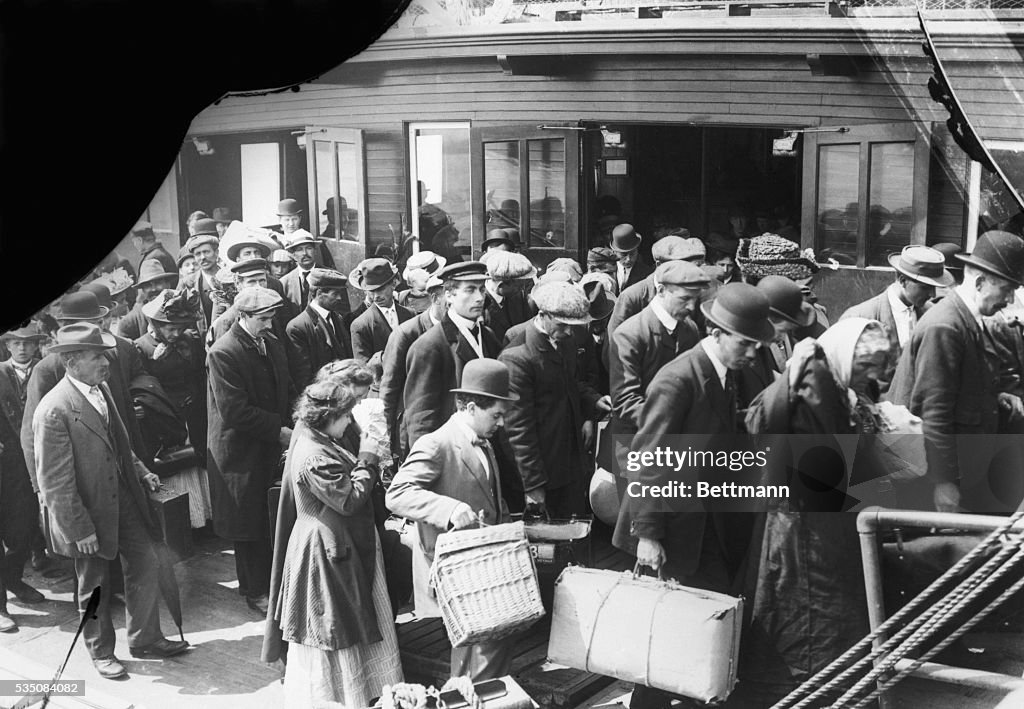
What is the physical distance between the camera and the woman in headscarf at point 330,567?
3.63 metres

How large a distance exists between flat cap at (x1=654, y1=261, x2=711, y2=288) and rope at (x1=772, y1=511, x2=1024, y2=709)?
1.16 meters

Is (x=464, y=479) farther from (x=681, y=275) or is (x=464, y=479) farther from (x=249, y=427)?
(x=681, y=275)

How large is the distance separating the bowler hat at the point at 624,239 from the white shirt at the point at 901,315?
81cm

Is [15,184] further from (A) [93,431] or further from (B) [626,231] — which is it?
(B) [626,231]

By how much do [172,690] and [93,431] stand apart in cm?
96

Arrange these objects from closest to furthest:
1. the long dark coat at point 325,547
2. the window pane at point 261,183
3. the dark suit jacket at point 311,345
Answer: the long dark coat at point 325,547, the dark suit jacket at point 311,345, the window pane at point 261,183

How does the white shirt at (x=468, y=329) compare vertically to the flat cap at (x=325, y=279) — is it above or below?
below

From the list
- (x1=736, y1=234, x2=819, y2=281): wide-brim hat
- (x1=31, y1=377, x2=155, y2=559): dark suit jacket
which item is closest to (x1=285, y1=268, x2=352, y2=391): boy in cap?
(x1=31, y1=377, x2=155, y2=559): dark suit jacket

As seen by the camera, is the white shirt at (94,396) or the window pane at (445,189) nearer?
the window pane at (445,189)

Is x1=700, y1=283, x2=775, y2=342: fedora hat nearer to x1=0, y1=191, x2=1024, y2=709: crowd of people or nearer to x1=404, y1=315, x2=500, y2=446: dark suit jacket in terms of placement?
x1=0, y1=191, x2=1024, y2=709: crowd of people

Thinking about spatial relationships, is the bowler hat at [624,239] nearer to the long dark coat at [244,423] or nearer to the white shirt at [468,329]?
the white shirt at [468,329]

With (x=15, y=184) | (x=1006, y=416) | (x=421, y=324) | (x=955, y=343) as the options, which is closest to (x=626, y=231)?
(x=421, y=324)

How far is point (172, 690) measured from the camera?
3.92m

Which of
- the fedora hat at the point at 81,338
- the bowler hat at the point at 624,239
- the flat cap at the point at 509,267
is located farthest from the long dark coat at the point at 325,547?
the bowler hat at the point at 624,239
